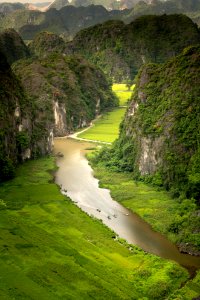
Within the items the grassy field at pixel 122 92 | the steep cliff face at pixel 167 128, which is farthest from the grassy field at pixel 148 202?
the grassy field at pixel 122 92

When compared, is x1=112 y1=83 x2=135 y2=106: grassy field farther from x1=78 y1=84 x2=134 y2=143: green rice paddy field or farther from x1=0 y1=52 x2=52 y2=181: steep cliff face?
x1=0 y1=52 x2=52 y2=181: steep cliff face

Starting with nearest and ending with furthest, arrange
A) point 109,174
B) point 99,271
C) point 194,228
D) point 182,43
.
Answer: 1. point 99,271
2. point 194,228
3. point 109,174
4. point 182,43

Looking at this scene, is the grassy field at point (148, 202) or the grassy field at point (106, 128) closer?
the grassy field at point (148, 202)

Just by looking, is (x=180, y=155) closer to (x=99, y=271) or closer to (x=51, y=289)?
(x=99, y=271)

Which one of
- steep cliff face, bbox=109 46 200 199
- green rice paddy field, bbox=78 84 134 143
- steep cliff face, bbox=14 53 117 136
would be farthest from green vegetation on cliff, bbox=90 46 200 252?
steep cliff face, bbox=14 53 117 136

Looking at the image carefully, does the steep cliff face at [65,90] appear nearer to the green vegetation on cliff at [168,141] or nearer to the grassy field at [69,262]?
the green vegetation on cliff at [168,141]

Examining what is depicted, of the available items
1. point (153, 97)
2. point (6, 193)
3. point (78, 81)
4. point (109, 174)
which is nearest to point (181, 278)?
point (6, 193)

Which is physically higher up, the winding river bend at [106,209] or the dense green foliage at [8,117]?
the dense green foliage at [8,117]
